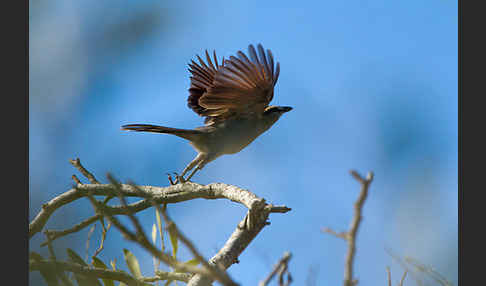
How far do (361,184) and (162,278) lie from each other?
0.60 m

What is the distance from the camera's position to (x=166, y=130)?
5.16 feet

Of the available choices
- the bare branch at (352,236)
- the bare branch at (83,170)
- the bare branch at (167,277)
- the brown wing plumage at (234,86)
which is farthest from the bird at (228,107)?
the bare branch at (352,236)

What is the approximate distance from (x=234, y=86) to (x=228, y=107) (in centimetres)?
13

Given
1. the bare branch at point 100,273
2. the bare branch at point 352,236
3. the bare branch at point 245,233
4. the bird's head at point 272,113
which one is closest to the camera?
the bare branch at point 352,236

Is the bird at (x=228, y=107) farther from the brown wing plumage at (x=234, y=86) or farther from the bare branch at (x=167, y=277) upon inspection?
the bare branch at (x=167, y=277)

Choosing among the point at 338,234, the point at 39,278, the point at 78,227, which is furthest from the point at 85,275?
the point at 338,234

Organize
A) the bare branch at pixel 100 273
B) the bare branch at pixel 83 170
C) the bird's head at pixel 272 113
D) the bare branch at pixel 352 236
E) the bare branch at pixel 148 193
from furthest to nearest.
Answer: the bird's head at pixel 272 113, the bare branch at pixel 83 170, the bare branch at pixel 148 193, the bare branch at pixel 100 273, the bare branch at pixel 352 236

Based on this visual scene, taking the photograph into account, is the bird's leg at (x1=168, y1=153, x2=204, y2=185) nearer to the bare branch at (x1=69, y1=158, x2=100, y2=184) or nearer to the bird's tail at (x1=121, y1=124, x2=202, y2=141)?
the bird's tail at (x1=121, y1=124, x2=202, y2=141)

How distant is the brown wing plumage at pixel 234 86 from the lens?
4.67 ft

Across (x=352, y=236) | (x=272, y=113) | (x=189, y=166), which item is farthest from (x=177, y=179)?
(x=352, y=236)

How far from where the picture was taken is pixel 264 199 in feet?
2.74

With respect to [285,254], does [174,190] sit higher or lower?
higher

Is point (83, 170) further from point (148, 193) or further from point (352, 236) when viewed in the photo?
point (352, 236)

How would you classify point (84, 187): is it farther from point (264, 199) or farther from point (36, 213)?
point (264, 199)
